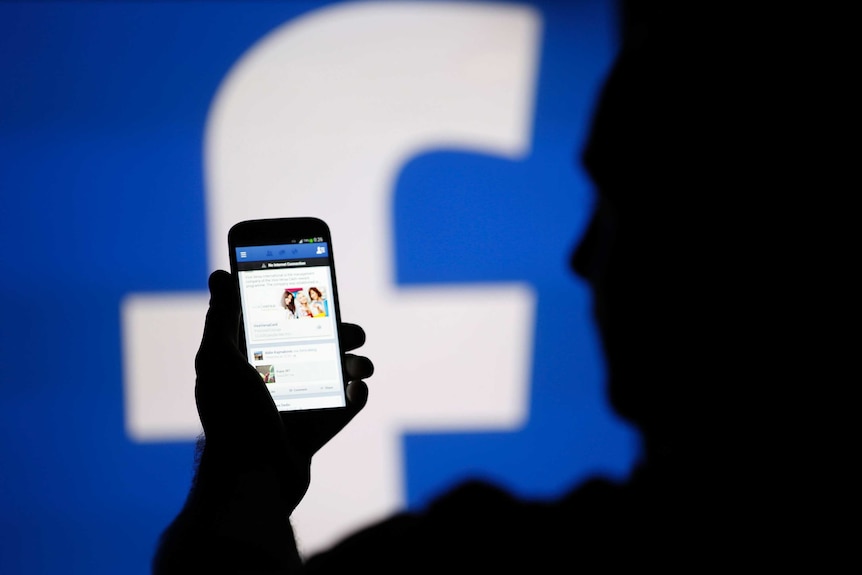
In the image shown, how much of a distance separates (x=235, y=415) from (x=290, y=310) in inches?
9.5

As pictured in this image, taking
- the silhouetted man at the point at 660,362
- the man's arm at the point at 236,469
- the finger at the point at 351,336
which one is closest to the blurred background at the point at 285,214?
the finger at the point at 351,336

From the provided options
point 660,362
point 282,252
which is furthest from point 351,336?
point 660,362

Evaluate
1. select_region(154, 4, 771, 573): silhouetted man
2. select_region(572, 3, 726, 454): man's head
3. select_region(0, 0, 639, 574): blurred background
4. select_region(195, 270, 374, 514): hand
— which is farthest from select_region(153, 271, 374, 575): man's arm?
select_region(0, 0, 639, 574): blurred background

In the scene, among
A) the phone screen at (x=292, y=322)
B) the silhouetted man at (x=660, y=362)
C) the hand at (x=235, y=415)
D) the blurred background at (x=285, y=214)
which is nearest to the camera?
the silhouetted man at (x=660, y=362)

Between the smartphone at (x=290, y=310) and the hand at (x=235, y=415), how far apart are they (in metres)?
0.08

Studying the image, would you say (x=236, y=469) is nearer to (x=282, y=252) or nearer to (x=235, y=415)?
(x=235, y=415)

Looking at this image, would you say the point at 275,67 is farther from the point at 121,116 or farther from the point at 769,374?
the point at 769,374

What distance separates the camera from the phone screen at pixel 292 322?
93 centimetres

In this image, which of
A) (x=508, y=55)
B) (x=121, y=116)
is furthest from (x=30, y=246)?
(x=508, y=55)

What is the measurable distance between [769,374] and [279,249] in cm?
73

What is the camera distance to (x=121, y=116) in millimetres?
1365

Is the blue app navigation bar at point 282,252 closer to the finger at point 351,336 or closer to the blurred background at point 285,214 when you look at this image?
the finger at point 351,336

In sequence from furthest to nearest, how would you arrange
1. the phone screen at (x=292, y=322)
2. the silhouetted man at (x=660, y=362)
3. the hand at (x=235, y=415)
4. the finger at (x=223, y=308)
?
the phone screen at (x=292, y=322) → the finger at (x=223, y=308) → the hand at (x=235, y=415) → the silhouetted man at (x=660, y=362)

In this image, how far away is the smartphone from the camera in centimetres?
93
